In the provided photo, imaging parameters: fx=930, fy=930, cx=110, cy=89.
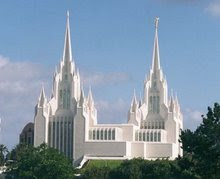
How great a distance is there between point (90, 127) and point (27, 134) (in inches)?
622

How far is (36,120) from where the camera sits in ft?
477

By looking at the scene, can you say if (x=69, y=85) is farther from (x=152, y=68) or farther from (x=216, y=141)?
(x=216, y=141)

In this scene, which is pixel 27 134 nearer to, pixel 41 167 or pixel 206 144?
pixel 41 167

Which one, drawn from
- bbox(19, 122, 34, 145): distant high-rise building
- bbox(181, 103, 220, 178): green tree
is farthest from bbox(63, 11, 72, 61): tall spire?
bbox(181, 103, 220, 178): green tree

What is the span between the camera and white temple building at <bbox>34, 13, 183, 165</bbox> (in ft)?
468

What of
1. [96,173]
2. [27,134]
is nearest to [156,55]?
[27,134]

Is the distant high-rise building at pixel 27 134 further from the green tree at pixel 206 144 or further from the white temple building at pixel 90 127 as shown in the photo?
the green tree at pixel 206 144

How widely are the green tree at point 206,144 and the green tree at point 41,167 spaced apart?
47714mm

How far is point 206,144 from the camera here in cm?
6738

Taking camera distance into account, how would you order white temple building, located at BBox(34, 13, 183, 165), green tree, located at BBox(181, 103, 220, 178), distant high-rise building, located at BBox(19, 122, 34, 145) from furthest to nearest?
distant high-rise building, located at BBox(19, 122, 34, 145) → white temple building, located at BBox(34, 13, 183, 165) → green tree, located at BBox(181, 103, 220, 178)

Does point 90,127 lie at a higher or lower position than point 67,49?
lower

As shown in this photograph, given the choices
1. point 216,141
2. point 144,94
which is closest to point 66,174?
point 144,94

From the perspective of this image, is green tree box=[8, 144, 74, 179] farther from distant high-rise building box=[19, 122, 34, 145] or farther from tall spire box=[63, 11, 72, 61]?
distant high-rise building box=[19, 122, 34, 145]

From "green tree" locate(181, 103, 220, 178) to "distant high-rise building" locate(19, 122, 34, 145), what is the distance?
86727mm
